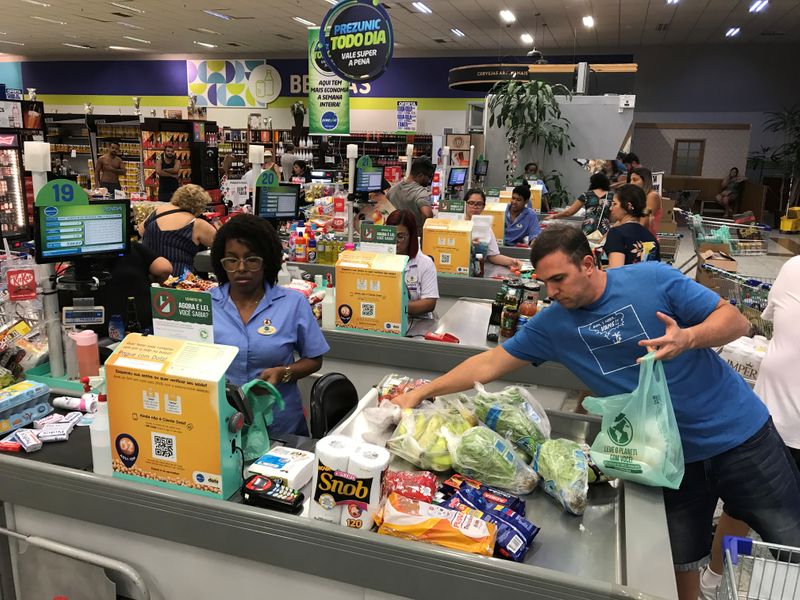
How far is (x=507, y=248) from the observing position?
624cm

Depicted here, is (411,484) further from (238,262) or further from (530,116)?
(530,116)

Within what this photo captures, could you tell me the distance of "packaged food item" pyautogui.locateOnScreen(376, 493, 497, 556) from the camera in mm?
1517

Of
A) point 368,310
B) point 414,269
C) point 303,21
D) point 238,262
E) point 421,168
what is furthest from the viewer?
point 303,21

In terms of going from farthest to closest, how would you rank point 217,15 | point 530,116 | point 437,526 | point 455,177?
point 217,15 → point 530,116 → point 455,177 → point 437,526

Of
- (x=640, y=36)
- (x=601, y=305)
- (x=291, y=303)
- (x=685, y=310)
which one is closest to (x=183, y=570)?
(x=291, y=303)

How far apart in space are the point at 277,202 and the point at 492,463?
3.48 metres

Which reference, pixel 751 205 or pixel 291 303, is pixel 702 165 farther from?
pixel 291 303

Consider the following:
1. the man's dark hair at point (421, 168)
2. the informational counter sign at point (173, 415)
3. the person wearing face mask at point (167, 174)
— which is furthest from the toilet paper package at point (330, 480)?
the person wearing face mask at point (167, 174)

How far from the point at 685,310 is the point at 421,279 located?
2125mm

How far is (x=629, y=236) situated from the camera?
15.9 feet

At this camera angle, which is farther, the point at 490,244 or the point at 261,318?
the point at 490,244

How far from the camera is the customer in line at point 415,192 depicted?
267 inches

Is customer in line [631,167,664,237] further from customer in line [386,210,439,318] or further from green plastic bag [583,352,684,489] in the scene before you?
green plastic bag [583,352,684,489]

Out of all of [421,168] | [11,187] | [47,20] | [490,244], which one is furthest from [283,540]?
[47,20]
